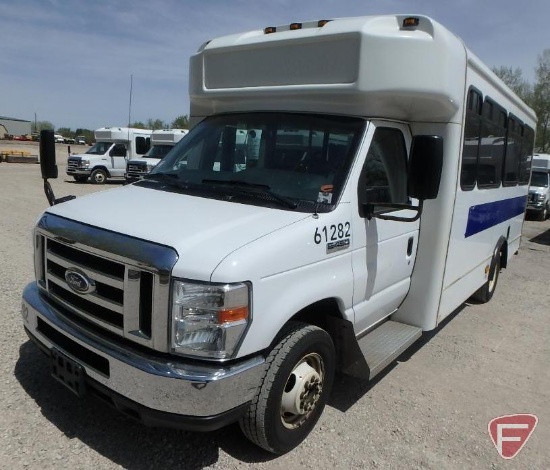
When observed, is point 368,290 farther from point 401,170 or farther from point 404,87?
point 404,87

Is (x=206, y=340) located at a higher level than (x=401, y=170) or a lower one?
lower

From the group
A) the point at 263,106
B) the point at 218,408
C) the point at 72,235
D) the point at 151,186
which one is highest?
the point at 263,106

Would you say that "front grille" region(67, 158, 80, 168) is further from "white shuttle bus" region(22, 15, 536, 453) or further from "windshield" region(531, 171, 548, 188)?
"windshield" region(531, 171, 548, 188)

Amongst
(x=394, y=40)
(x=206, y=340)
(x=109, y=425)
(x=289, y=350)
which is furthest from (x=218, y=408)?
(x=394, y=40)

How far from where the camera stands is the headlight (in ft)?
8.07

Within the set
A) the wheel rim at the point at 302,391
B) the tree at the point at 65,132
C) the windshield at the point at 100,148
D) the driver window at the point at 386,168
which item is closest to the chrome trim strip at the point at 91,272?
the wheel rim at the point at 302,391

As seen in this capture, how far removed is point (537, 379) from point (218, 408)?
346cm

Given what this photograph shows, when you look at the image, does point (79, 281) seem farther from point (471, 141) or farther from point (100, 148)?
point (100, 148)

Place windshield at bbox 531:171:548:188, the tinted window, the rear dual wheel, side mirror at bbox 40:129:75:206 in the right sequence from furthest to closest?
1. windshield at bbox 531:171:548:188
2. the rear dual wheel
3. the tinted window
4. side mirror at bbox 40:129:75:206

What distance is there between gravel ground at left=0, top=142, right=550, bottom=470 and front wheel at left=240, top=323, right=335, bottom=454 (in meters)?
0.18

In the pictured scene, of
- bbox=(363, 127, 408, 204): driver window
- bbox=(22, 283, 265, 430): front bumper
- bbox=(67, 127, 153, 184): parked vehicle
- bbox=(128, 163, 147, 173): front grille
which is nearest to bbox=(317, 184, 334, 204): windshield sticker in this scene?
bbox=(363, 127, 408, 204): driver window

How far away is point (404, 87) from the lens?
3506 mm

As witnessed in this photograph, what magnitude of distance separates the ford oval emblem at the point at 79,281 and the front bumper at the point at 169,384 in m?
0.28

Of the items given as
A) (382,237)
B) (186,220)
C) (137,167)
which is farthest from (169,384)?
(137,167)
